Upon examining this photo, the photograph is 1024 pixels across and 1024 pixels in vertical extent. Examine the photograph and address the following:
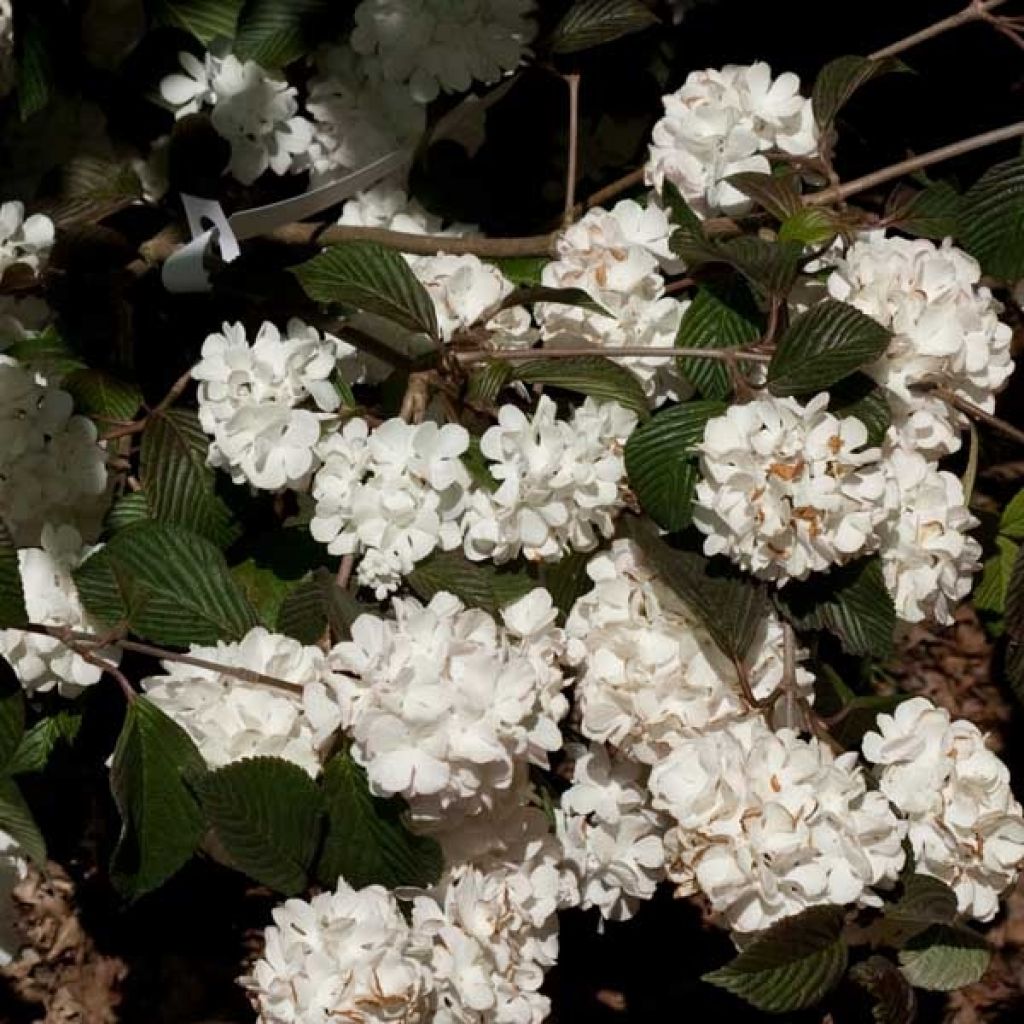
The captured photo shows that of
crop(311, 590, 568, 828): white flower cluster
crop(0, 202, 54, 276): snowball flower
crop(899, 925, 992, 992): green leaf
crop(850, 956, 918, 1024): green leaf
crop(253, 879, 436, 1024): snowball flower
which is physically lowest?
crop(899, 925, 992, 992): green leaf

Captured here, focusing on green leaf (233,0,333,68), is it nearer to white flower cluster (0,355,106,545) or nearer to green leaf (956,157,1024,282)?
white flower cluster (0,355,106,545)

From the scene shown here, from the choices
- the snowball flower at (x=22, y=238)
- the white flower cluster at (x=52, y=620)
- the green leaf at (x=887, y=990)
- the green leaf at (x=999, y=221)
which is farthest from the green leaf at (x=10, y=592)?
the green leaf at (x=999, y=221)

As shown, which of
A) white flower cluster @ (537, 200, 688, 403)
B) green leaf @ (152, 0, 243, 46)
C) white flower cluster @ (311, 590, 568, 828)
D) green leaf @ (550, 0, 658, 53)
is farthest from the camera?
green leaf @ (152, 0, 243, 46)

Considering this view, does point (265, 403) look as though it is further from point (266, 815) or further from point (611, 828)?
point (611, 828)

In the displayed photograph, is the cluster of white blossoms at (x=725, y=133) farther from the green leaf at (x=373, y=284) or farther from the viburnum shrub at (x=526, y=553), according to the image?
the green leaf at (x=373, y=284)

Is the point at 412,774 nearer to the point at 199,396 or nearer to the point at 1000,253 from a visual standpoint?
the point at 199,396

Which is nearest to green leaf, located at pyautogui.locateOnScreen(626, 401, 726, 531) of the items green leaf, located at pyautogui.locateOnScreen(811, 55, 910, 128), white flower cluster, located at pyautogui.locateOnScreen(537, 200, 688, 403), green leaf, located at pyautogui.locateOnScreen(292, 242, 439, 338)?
white flower cluster, located at pyautogui.locateOnScreen(537, 200, 688, 403)

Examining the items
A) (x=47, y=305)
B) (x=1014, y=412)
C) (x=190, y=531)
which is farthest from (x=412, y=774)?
(x=1014, y=412)
